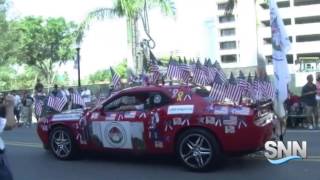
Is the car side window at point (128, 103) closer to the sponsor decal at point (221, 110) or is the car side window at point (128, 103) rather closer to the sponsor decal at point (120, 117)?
the sponsor decal at point (120, 117)

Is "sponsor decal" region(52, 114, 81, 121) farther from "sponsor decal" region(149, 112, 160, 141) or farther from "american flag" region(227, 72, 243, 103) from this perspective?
"american flag" region(227, 72, 243, 103)

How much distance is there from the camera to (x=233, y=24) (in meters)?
105

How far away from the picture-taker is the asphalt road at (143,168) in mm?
9250

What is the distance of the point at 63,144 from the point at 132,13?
1333 centimetres

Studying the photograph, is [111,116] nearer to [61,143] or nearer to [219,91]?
[61,143]

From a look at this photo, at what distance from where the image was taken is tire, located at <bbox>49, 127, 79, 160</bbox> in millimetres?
11094

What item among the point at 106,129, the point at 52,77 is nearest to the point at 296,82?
the point at 106,129

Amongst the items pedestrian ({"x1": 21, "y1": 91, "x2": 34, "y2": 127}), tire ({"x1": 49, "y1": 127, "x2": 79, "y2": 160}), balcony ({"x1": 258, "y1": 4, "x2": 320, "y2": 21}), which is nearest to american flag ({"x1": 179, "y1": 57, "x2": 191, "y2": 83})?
tire ({"x1": 49, "y1": 127, "x2": 79, "y2": 160})

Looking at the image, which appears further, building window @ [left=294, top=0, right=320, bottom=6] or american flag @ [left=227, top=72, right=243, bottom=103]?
building window @ [left=294, top=0, right=320, bottom=6]

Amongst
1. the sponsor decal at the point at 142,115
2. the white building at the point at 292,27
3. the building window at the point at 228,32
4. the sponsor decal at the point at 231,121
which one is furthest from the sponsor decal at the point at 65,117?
the building window at the point at 228,32

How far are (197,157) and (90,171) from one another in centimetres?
196

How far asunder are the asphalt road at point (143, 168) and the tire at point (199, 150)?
155 millimetres

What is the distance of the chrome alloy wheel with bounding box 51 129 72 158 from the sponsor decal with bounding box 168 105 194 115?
2408 millimetres

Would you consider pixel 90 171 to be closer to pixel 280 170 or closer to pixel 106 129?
pixel 106 129
